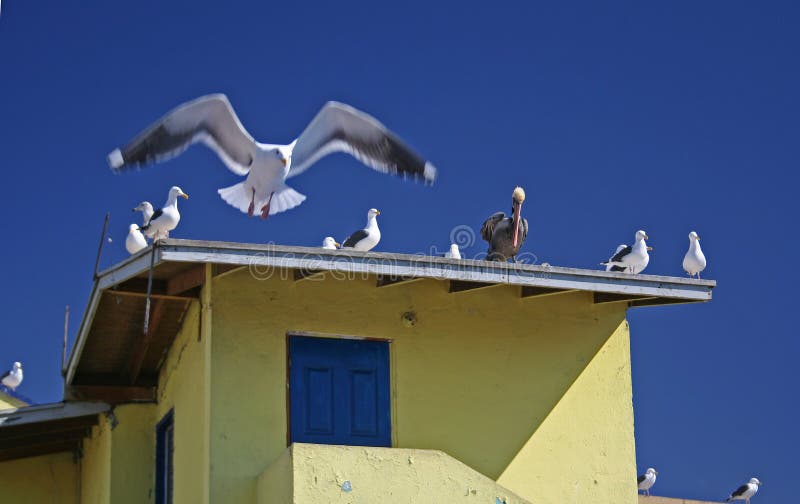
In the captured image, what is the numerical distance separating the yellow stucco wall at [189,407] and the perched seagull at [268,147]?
2641mm

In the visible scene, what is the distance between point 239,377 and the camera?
11.9 m

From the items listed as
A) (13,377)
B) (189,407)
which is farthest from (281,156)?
(13,377)

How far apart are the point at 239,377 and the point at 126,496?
280cm

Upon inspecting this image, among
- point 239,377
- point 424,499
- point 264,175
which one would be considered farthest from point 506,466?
point 264,175

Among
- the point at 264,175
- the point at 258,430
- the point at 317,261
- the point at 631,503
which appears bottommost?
the point at 631,503

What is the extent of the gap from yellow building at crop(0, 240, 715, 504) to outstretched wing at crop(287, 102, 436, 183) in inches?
121

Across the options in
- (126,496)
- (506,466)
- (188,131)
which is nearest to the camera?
(506,466)

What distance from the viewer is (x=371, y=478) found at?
1088 cm

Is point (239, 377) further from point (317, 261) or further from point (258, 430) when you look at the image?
point (317, 261)

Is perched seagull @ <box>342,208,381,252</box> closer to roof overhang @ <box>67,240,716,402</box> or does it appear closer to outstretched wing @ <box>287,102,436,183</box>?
outstretched wing @ <box>287,102,436,183</box>

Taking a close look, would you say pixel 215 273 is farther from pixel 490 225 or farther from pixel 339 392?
pixel 490 225

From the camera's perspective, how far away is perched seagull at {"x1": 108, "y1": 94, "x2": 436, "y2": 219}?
1505 centimetres

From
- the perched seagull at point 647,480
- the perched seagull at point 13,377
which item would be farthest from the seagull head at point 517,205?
the perched seagull at point 13,377

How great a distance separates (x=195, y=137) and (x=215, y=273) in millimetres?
3977
